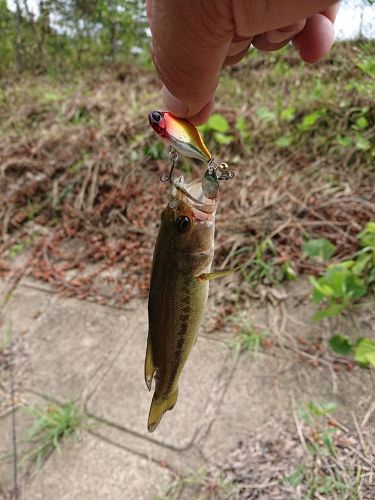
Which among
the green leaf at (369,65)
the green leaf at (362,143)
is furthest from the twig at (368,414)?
the green leaf at (362,143)

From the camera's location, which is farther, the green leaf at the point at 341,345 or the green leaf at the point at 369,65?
the green leaf at the point at 341,345

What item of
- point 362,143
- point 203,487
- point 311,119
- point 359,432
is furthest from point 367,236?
point 203,487

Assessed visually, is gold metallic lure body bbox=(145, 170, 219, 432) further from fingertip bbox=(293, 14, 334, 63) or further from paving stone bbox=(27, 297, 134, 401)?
paving stone bbox=(27, 297, 134, 401)

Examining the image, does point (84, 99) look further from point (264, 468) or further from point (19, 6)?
point (264, 468)

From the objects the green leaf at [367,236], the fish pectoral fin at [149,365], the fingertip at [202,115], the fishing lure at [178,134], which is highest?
the fishing lure at [178,134]

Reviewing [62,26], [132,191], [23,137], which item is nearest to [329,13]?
[132,191]

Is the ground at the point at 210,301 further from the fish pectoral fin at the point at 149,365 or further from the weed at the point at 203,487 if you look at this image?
the fish pectoral fin at the point at 149,365

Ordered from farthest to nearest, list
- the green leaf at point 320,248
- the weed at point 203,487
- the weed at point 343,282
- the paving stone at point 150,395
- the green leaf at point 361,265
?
1. the green leaf at point 320,248
2. the green leaf at point 361,265
3. the weed at point 343,282
4. the paving stone at point 150,395
5. the weed at point 203,487
